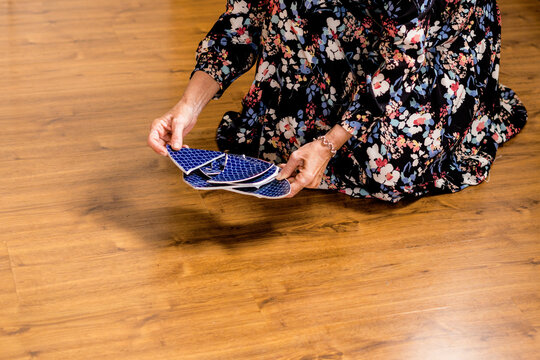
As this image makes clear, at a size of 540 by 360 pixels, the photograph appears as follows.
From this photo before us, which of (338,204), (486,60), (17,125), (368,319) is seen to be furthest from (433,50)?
(17,125)

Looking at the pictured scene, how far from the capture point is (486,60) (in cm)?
198

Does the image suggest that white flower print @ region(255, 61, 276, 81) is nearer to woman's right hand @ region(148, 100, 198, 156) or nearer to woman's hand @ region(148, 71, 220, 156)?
woman's hand @ region(148, 71, 220, 156)

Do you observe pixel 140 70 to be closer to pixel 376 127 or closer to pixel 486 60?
pixel 376 127

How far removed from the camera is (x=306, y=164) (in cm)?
166

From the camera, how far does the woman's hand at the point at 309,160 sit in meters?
1.66

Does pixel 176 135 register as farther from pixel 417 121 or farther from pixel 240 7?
pixel 417 121

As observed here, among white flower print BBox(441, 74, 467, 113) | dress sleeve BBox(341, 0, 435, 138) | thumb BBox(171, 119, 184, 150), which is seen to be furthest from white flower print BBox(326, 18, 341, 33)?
thumb BBox(171, 119, 184, 150)

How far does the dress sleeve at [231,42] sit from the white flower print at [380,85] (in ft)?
1.24

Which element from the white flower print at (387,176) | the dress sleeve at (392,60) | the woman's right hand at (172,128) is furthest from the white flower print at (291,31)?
the white flower print at (387,176)

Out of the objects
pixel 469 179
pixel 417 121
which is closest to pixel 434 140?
pixel 417 121

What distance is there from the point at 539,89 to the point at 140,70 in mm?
1412

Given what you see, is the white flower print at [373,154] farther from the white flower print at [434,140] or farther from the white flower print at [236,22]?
the white flower print at [236,22]

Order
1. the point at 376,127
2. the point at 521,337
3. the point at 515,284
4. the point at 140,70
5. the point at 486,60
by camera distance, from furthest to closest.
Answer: the point at 140,70, the point at 486,60, the point at 376,127, the point at 515,284, the point at 521,337

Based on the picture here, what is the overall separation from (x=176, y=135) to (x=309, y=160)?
33cm
